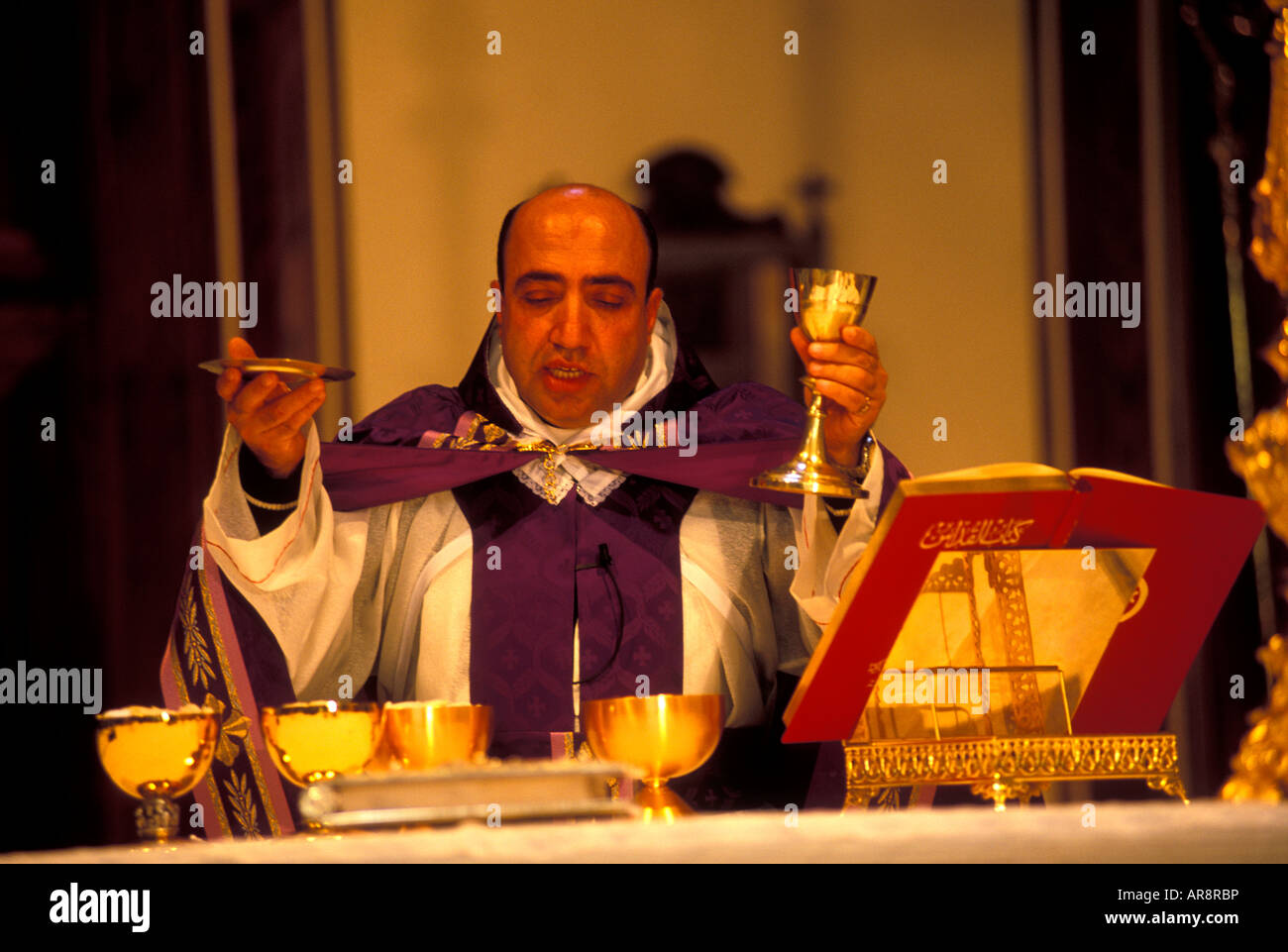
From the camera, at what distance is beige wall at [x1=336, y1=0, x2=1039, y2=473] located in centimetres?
425

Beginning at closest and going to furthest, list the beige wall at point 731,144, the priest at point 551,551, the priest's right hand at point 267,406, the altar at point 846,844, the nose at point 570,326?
the altar at point 846,844 → the priest's right hand at point 267,406 → the priest at point 551,551 → the nose at point 570,326 → the beige wall at point 731,144

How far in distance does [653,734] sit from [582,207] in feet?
5.14

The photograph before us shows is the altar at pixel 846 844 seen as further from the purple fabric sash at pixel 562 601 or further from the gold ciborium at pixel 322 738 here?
the purple fabric sash at pixel 562 601

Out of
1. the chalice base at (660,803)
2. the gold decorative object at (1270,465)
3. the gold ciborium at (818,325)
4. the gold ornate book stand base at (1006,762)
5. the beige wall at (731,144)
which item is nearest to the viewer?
the chalice base at (660,803)

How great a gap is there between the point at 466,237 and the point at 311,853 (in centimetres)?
317

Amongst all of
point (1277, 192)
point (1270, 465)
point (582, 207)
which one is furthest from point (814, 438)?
point (582, 207)

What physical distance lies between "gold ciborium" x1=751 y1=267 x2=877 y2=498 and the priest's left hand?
0.02 m

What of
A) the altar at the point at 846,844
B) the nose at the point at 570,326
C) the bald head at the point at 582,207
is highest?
the bald head at the point at 582,207

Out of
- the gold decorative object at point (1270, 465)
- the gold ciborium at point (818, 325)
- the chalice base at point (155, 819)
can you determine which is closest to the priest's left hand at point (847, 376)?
the gold ciborium at point (818, 325)

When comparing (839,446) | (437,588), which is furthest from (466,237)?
(839,446)

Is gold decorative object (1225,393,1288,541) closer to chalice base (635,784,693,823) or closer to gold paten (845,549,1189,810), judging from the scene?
gold paten (845,549,1189,810)

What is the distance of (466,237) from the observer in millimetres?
4289

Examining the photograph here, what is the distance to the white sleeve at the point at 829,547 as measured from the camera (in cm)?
272

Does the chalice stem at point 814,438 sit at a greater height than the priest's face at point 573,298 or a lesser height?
lesser
